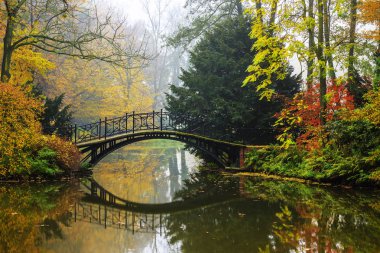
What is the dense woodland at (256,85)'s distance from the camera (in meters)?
13.3

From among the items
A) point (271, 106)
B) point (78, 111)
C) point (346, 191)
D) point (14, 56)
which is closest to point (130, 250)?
point (346, 191)

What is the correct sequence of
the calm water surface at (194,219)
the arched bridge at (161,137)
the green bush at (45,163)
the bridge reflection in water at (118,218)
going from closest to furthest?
the calm water surface at (194,219) < the bridge reflection in water at (118,218) < the green bush at (45,163) < the arched bridge at (161,137)

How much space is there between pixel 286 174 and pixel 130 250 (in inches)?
417

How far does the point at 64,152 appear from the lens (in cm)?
1648

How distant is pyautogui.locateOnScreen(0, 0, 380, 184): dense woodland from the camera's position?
43.5ft

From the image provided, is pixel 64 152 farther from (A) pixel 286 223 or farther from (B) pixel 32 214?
(A) pixel 286 223

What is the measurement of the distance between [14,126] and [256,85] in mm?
12156

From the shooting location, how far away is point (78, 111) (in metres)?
34.3

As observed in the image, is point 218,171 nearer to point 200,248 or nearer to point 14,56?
point 14,56

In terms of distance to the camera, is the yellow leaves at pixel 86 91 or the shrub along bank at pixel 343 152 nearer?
the shrub along bank at pixel 343 152

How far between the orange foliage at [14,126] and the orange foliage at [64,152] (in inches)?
67.8

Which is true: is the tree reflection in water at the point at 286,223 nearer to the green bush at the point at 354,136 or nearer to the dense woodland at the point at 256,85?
the green bush at the point at 354,136

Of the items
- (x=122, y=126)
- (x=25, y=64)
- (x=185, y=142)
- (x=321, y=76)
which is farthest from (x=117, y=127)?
(x=321, y=76)

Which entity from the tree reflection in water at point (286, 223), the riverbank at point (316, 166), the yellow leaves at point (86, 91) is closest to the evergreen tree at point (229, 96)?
the riverbank at point (316, 166)
